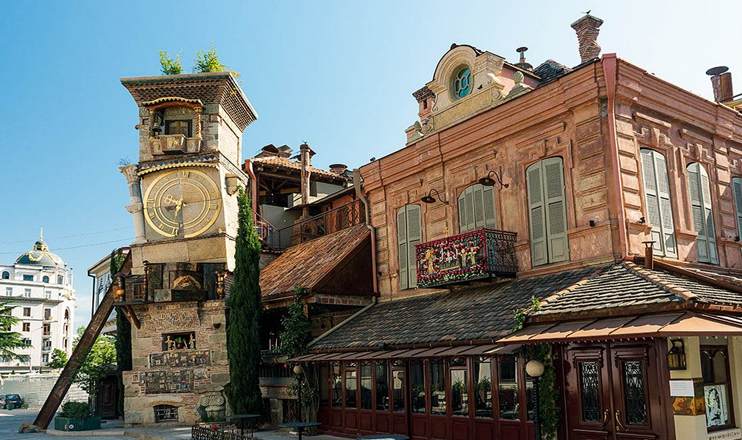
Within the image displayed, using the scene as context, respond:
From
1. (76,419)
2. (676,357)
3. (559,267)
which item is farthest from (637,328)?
(76,419)

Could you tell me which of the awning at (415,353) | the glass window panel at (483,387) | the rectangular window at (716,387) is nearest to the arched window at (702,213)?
the rectangular window at (716,387)

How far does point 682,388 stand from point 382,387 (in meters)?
8.42

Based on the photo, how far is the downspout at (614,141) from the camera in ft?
46.5

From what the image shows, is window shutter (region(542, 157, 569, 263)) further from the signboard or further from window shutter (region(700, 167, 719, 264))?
the signboard

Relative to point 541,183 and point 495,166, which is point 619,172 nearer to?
point 541,183

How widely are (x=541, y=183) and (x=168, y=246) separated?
559 inches

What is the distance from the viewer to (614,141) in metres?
14.5

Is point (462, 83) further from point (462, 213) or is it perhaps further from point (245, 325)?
point (245, 325)

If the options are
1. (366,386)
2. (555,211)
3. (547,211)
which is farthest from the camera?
(366,386)

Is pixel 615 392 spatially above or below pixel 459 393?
above

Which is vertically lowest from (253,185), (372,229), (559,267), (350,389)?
(350,389)

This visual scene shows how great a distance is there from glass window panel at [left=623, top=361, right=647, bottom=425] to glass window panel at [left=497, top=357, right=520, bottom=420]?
8.32 ft

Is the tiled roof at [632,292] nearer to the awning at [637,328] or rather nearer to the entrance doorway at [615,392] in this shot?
the awning at [637,328]

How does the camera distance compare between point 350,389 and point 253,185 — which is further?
point 253,185
